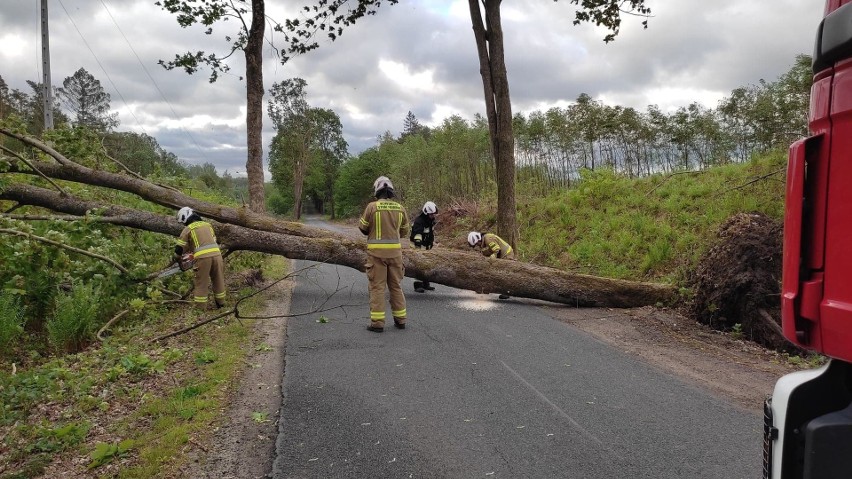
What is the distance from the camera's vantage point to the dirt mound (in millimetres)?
6789

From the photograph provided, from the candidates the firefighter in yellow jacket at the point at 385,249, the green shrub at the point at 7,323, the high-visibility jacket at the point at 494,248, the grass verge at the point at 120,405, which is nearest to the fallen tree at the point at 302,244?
the high-visibility jacket at the point at 494,248

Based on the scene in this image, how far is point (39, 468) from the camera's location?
3516 mm

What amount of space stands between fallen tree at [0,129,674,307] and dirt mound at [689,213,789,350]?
0.86m

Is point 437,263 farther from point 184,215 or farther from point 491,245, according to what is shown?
point 184,215

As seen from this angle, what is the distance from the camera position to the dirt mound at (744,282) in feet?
22.3

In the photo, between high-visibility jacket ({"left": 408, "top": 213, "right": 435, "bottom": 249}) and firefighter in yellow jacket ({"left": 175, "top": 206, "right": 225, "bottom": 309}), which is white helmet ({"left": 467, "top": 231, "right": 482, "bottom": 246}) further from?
firefighter in yellow jacket ({"left": 175, "top": 206, "right": 225, "bottom": 309})

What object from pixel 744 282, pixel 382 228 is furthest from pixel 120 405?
pixel 744 282

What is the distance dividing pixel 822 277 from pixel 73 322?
318 inches

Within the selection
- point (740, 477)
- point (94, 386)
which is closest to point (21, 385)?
point (94, 386)

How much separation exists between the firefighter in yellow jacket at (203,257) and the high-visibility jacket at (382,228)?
284 centimetres

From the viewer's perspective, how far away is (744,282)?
22.7ft

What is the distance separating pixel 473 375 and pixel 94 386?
11.7 ft

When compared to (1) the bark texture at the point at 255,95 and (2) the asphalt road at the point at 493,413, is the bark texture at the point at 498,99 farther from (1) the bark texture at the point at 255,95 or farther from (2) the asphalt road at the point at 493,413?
(2) the asphalt road at the point at 493,413

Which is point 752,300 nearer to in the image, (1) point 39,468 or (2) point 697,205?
(2) point 697,205
